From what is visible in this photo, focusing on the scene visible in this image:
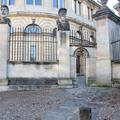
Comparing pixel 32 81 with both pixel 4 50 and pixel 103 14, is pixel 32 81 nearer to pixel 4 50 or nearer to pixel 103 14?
pixel 4 50

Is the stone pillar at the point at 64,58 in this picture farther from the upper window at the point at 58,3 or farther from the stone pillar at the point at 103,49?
the upper window at the point at 58,3

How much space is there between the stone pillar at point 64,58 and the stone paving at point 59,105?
1744 millimetres

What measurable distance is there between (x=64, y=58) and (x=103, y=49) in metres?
2.02

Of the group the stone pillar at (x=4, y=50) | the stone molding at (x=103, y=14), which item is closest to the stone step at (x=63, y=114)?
the stone pillar at (x=4, y=50)

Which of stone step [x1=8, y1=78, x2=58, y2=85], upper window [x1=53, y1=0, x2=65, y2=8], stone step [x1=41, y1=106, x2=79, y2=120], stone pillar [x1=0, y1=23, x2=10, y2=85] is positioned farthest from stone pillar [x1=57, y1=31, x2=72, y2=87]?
upper window [x1=53, y1=0, x2=65, y2=8]

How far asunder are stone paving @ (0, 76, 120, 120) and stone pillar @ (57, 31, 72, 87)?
1744 millimetres

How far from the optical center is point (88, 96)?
427 inches

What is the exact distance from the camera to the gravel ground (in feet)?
25.5

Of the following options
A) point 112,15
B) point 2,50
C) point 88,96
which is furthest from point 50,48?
point 88,96

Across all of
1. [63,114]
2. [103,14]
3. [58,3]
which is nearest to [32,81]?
[103,14]

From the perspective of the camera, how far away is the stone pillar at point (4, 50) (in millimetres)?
13375

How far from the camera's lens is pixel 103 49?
13930 millimetres

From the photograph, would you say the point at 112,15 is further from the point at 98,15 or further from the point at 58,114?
the point at 58,114

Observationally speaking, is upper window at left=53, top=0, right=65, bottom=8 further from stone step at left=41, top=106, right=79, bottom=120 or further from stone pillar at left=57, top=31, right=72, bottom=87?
stone step at left=41, top=106, right=79, bottom=120
